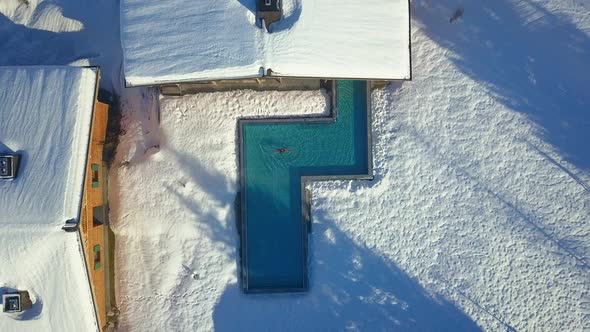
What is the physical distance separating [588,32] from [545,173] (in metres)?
4.77

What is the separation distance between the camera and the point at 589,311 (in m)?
15.3

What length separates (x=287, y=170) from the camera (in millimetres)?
15375

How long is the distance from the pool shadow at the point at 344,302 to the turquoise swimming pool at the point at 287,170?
482 millimetres

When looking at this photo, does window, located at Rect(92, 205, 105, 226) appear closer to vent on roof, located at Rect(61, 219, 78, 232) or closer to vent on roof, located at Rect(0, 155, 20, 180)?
vent on roof, located at Rect(61, 219, 78, 232)

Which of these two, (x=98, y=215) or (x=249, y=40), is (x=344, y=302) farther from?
(x=249, y=40)

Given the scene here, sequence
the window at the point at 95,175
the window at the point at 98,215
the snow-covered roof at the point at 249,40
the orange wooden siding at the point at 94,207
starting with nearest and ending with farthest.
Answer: the snow-covered roof at the point at 249,40, the orange wooden siding at the point at 94,207, the window at the point at 95,175, the window at the point at 98,215

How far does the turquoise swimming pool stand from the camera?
15.4 metres

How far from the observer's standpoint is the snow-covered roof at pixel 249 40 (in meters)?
12.6

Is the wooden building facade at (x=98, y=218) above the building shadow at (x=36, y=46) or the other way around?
the other way around

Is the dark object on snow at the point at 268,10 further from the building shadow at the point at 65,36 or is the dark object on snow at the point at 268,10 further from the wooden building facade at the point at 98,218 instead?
the building shadow at the point at 65,36

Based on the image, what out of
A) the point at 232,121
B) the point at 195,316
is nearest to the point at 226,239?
the point at 195,316

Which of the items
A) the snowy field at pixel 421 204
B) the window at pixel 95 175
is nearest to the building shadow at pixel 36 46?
the snowy field at pixel 421 204

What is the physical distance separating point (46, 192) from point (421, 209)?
36.0ft

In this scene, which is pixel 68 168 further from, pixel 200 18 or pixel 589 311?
pixel 589 311
